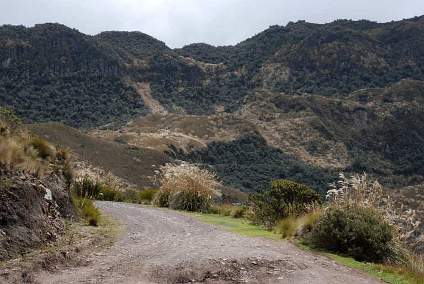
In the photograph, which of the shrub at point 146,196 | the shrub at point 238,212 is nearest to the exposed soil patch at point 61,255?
the shrub at point 238,212

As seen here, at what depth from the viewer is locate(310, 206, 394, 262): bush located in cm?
1256

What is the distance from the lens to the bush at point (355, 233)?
41.2 feet

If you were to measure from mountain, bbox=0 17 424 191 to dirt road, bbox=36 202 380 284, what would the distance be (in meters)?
58.8

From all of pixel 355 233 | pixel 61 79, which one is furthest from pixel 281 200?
pixel 61 79

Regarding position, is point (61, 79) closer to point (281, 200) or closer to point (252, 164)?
point (252, 164)

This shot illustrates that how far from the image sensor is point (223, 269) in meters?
9.65

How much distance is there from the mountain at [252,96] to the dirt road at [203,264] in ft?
193

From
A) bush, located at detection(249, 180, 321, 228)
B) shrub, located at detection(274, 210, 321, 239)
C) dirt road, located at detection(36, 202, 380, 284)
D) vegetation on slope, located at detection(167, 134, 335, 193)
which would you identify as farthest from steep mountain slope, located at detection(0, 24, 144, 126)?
dirt road, located at detection(36, 202, 380, 284)

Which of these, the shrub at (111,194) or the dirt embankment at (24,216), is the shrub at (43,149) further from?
the shrub at (111,194)

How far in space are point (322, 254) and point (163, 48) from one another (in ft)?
518

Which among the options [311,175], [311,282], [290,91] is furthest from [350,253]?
[290,91]

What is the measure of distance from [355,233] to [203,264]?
4.30 metres

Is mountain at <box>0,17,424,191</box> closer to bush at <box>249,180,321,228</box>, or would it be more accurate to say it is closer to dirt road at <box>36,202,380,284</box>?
bush at <box>249,180,321,228</box>

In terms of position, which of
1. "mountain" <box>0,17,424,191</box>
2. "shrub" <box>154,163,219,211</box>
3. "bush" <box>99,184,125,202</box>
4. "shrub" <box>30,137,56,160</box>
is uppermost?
"mountain" <box>0,17,424,191</box>
